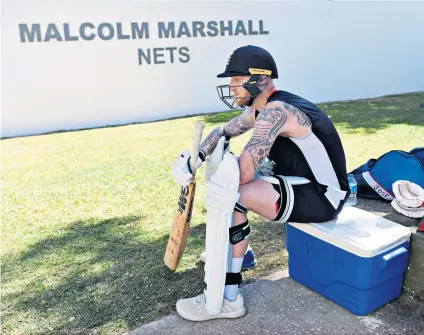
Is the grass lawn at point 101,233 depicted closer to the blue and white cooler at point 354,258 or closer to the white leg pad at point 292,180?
the blue and white cooler at point 354,258

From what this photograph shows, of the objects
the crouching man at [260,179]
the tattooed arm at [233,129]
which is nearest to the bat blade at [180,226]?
the crouching man at [260,179]

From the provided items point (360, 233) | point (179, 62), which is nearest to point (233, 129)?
point (360, 233)

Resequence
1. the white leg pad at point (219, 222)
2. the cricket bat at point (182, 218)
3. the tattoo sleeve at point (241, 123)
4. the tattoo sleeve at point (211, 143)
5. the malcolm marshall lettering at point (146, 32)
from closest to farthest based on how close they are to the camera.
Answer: the white leg pad at point (219, 222)
the cricket bat at point (182, 218)
the tattoo sleeve at point (241, 123)
the tattoo sleeve at point (211, 143)
the malcolm marshall lettering at point (146, 32)

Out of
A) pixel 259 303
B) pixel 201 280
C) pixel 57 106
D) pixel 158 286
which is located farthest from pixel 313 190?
pixel 57 106

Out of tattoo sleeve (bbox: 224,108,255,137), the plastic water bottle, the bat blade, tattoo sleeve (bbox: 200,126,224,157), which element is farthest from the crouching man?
the plastic water bottle

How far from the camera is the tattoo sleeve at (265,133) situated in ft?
8.35

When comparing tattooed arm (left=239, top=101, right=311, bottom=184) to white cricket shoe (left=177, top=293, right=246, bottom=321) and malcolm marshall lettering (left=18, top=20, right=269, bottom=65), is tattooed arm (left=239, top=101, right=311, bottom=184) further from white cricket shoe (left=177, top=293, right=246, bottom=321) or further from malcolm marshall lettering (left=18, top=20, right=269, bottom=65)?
malcolm marshall lettering (left=18, top=20, right=269, bottom=65)

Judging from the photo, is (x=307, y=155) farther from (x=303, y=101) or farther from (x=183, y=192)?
(x=183, y=192)

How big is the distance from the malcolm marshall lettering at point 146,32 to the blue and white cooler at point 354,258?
26.3 feet

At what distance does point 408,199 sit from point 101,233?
2.38m

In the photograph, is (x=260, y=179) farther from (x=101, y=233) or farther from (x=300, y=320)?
(x=101, y=233)

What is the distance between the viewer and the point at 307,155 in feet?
8.74

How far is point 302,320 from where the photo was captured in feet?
8.41

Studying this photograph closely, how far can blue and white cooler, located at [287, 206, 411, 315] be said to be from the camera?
2485 mm
